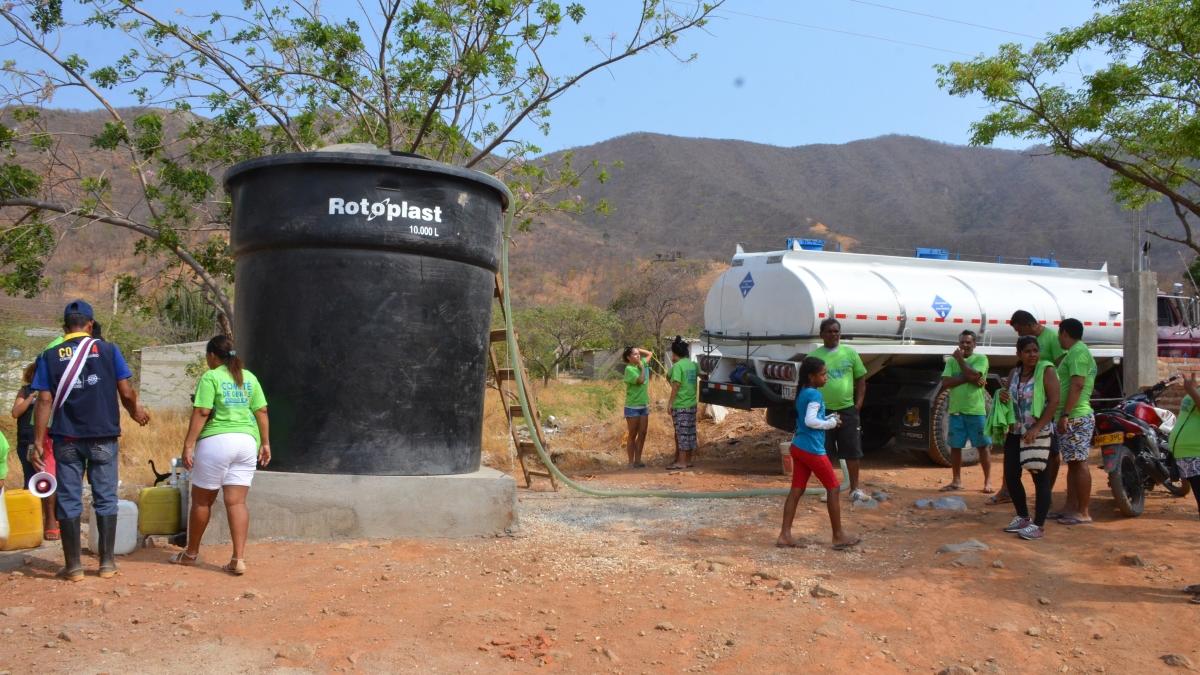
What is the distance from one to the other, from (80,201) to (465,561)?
5738mm

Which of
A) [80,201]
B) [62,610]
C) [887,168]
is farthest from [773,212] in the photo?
[62,610]

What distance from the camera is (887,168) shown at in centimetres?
7756

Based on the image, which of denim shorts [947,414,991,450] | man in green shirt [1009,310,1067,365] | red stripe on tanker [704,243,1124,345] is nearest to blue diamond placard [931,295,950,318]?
red stripe on tanker [704,243,1124,345]

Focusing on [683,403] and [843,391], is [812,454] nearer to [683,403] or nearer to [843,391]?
[843,391]

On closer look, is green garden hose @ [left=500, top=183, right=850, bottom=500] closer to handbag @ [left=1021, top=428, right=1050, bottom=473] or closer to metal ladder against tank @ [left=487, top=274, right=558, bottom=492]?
metal ladder against tank @ [left=487, top=274, right=558, bottom=492]

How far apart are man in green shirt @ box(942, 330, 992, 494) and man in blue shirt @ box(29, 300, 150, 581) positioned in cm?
687

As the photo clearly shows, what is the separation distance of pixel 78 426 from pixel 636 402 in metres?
7.07

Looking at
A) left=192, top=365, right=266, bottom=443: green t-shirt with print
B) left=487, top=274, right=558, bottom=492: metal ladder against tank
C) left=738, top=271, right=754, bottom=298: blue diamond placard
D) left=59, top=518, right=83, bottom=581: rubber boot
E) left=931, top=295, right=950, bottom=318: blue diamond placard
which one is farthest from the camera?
left=738, top=271, right=754, bottom=298: blue diamond placard

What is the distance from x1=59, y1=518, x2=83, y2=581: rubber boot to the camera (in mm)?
5312

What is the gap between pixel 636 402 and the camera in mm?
11656

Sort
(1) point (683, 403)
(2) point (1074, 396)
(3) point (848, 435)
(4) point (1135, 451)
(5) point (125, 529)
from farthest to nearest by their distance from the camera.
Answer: (1) point (683, 403), (3) point (848, 435), (4) point (1135, 451), (2) point (1074, 396), (5) point (125, 529)

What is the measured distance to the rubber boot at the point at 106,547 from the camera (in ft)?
17.7

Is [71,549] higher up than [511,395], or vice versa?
[511,395]

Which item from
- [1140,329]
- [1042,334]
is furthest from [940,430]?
[1042,334]
